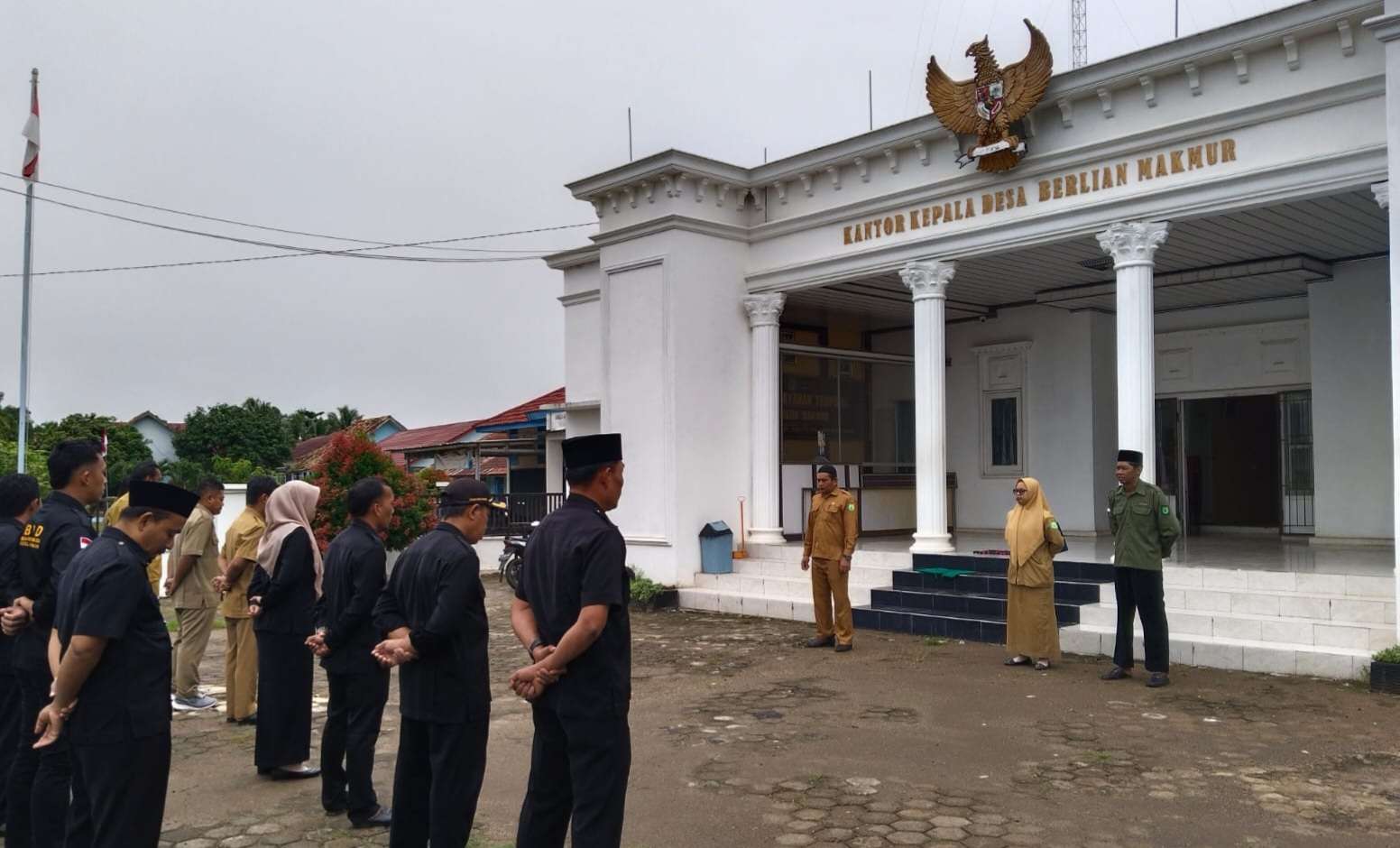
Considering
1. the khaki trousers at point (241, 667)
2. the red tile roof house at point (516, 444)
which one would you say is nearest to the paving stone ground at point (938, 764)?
the khaki trousers at point (241, 667)

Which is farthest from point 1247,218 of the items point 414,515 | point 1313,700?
point 414,515

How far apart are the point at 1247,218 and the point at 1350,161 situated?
1.61m

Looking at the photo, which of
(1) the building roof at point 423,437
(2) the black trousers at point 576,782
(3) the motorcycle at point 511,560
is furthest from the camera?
(1) the building roof at point 423,437

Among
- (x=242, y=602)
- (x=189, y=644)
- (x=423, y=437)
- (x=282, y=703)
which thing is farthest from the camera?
(x=423, y=437)

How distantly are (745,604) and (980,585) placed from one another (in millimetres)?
2869

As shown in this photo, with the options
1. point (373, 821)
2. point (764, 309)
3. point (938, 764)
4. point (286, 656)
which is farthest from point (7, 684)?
point (764, 309)

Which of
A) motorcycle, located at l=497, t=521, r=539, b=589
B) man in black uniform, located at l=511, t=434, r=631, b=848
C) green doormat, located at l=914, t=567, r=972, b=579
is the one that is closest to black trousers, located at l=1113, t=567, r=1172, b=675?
green doormat, located at l=914, t=567, r=972, b=579

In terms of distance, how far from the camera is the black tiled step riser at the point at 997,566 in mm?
10656

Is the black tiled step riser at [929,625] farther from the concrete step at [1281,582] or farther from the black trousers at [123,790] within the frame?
the black trousers at [123,790]

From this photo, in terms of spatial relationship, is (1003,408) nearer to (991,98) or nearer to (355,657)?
(991,98)

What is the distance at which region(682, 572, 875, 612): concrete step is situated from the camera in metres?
12.2

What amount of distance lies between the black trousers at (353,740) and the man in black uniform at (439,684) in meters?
0.84

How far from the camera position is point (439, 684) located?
13.4 ft

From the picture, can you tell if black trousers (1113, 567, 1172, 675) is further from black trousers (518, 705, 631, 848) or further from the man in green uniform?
black trousers (518, 705, 631, 848)
